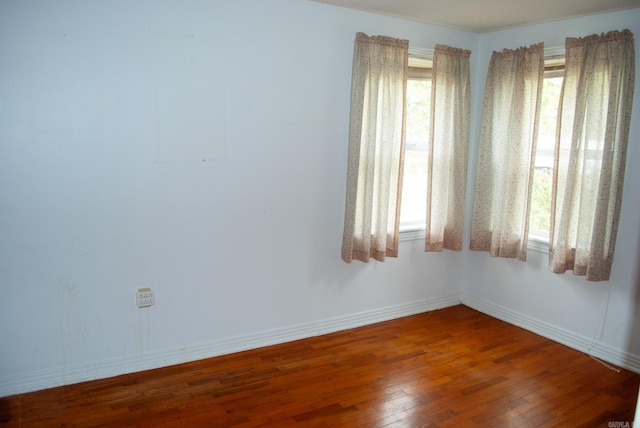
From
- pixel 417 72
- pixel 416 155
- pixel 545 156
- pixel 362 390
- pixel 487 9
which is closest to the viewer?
pixel 362 390

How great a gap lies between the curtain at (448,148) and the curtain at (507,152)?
0.16 m

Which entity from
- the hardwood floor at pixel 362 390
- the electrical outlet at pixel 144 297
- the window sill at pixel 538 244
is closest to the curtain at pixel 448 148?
the window sill at pixel 538 244

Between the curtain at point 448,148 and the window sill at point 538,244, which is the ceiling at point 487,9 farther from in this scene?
the window sill at point 538,244

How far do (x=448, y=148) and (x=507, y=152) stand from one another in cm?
46

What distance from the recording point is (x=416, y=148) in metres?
4.06

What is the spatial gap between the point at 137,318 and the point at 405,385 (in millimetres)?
1741

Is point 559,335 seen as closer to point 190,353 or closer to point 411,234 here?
point 411,234

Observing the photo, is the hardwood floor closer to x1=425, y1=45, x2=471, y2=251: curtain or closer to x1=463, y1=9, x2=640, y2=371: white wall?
x1=463, y1=9, x2=640, y2=371: white wall

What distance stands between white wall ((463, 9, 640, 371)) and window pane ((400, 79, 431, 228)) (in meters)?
0.52

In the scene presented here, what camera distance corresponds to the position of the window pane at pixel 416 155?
4004 mm

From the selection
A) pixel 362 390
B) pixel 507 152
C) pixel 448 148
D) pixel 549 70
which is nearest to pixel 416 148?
pixel 448 148

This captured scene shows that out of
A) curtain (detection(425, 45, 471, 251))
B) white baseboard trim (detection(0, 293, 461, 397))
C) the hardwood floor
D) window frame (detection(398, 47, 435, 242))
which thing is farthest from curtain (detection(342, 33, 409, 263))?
the hardwood floor

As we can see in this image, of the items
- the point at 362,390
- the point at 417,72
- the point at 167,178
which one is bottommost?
the point at 362,390

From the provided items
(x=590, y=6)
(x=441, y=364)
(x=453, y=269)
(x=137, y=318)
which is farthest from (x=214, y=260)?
(x=590, y=6)
